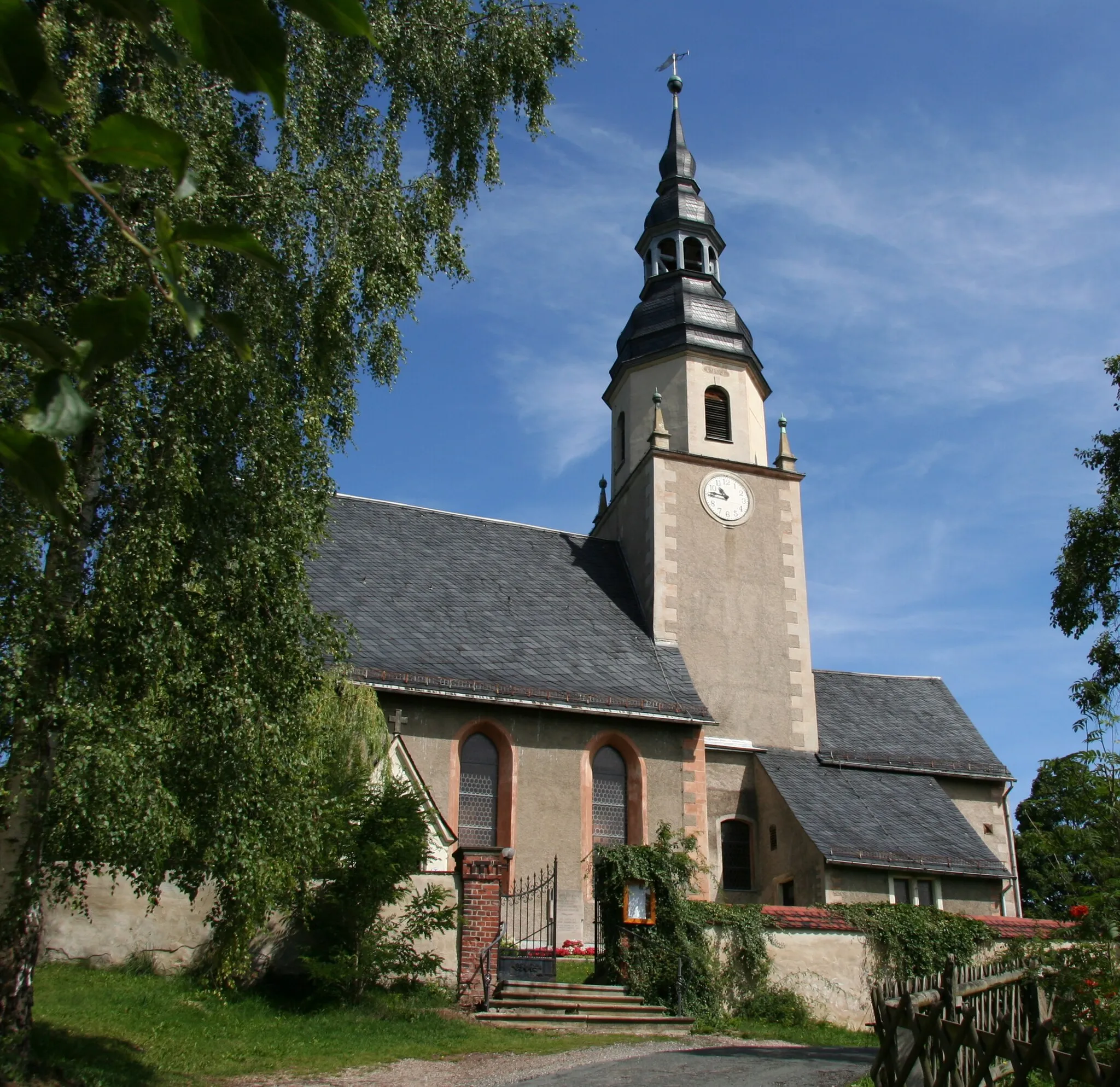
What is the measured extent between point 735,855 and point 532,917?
15.7 ft

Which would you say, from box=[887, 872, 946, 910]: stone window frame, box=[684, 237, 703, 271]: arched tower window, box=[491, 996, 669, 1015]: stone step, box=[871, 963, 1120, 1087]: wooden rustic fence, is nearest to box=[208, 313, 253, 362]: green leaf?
box=[871, 963, 1120, 1087]: wooden rustic fence

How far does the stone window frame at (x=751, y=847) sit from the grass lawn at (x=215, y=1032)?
8608 mm

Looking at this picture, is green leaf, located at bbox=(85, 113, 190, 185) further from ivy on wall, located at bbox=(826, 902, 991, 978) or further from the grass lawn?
ivy on wall, located at bbox=(826, 902, 991, 978)

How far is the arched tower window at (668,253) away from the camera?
27.1m

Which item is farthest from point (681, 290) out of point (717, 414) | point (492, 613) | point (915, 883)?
point (915, 883)

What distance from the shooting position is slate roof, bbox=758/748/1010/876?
1842cm

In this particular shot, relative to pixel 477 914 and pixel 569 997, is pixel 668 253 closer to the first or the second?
pixel 477 914

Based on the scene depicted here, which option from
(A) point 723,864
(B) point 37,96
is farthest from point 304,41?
(A) point 723,864

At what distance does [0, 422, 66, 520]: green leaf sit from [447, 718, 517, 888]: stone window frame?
1644 centimetres

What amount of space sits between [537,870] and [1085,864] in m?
10.6

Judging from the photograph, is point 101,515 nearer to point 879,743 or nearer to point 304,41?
point 304,41

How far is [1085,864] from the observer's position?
27.1 feet

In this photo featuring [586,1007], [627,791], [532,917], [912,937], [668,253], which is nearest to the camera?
[586,1007]

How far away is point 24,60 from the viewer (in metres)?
1.31
